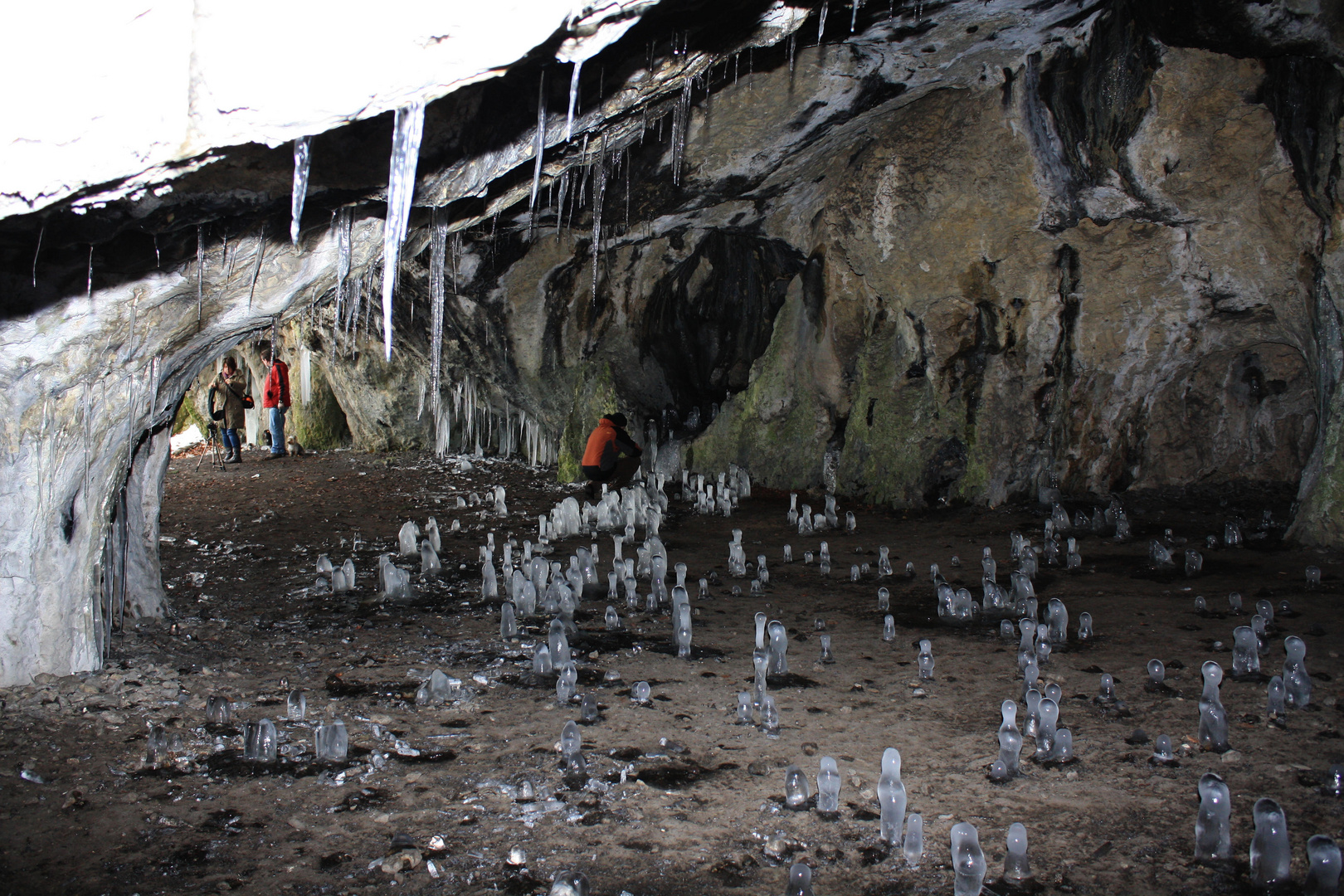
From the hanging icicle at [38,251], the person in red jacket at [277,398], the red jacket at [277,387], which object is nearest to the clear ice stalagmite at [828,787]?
the hanging icicle at [38,251]

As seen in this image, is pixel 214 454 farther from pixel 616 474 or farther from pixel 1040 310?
pixel 1040 310

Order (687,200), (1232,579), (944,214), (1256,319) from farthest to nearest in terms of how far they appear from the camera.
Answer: (687,200), (944,214), (1256,319), (1232,579)

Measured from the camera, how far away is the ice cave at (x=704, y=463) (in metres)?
2.99

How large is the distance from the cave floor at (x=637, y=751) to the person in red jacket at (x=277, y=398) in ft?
31.5

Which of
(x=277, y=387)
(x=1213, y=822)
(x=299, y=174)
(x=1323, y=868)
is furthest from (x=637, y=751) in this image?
(x=277, y=387)

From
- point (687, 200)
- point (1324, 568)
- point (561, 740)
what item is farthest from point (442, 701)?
point (687, 200)

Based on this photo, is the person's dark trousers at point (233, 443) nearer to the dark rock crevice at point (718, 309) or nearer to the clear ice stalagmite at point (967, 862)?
the dark rock crevice at point (718, 309)

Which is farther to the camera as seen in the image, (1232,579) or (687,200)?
(687,200)

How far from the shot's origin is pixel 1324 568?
22.3 ft

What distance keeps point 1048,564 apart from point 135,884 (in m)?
6.96

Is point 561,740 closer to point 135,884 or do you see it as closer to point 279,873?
point 279,873

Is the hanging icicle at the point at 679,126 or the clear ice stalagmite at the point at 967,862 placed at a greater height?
the hanging icicle at the point at 679,126

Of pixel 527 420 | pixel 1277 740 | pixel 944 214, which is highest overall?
pixel 944 214

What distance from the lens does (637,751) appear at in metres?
3.88
